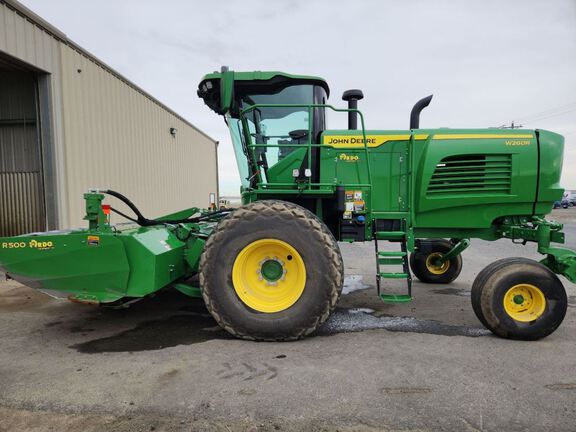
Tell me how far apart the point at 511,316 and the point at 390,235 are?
1400 millimetres

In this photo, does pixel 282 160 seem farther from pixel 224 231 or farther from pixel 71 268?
pixel 71 268

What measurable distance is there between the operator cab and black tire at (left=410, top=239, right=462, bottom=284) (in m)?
2.70

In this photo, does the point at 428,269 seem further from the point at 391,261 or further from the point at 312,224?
the point at 312,224

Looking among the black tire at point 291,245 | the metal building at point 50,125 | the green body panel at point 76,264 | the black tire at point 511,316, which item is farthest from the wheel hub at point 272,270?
the metal building at point 50,125

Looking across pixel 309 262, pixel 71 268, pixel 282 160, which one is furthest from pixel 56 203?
pixel 309 262

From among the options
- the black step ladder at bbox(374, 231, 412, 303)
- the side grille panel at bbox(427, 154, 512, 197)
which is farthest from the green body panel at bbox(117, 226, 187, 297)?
the side grille panel at bbox(427, 154, 512, 197)

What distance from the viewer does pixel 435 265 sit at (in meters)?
6.08

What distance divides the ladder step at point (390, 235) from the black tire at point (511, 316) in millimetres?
1000

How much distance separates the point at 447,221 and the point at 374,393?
8.15ft

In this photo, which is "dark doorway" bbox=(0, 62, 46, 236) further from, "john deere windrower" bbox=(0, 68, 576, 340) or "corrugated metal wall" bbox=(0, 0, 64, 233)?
"john deere windrower" bbox=(0, 68, 576, 340)

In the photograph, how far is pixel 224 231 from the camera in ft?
11.7

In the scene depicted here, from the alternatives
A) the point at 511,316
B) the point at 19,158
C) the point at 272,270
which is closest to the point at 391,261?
the point at 511,316

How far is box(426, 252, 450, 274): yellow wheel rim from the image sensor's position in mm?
6055

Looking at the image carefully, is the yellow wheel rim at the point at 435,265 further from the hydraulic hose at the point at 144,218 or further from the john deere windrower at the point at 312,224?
the hydraulic hose at the point at 144,218
